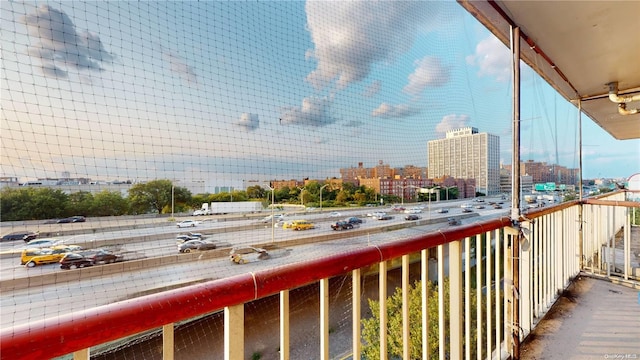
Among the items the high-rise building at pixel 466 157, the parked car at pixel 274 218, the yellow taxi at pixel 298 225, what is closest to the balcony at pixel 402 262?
the high-rise building at pixel 466 157

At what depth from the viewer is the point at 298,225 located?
2348mm

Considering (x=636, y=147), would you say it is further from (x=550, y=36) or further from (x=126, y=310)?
(x=126, y=310)

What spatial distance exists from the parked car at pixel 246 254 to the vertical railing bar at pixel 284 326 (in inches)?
30.9

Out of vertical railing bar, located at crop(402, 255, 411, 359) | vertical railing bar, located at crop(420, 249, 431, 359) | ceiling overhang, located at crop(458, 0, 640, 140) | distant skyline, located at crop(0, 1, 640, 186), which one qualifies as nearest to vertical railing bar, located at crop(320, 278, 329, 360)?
vertical railing bar, located at crop(402, 255, 411, 359)

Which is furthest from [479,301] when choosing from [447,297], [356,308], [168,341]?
[168,341]

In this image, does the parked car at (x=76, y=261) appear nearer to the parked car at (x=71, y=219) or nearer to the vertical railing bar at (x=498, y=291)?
the parked car at (x=71, y=219)

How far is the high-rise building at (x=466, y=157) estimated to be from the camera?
2283 millimetres

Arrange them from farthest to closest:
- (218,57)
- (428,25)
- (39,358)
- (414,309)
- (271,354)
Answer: (271,354), (414,309), (428,25), (218,57), (39,358)

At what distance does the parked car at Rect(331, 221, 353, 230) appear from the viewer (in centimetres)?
259

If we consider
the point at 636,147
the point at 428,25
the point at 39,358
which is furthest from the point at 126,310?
the point at 636,147

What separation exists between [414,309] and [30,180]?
3.22 m

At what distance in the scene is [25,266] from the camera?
1253 millimetres

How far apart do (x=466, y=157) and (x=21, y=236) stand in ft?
9.15

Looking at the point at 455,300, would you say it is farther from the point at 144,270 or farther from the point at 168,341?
the point at 144,270
